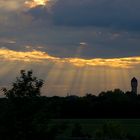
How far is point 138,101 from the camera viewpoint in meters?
75.3

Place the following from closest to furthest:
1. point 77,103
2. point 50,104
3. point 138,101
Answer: point 50,104 → point 77,103 → point 138,101

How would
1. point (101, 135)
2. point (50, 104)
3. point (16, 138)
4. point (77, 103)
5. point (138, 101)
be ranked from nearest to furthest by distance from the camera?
point (16, 138), point (50, 104), point (101, 135), point (77, 103), point (138, 101)

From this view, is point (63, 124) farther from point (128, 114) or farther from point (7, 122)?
point (128, 114)

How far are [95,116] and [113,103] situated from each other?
3653 mm

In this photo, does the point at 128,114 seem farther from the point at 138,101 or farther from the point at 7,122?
the point at 7,122

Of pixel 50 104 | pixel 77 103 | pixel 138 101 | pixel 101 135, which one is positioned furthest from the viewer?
pixel 138 101

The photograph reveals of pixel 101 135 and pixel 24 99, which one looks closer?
pixel 24 99

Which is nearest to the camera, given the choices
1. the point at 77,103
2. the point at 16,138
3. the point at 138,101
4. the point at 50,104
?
the point at 16,138

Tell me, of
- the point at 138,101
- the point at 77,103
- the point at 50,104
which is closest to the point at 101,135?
the point at 50,104

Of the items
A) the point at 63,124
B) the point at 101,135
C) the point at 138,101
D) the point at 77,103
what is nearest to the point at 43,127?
the point at 63,124

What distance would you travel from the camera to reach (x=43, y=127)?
1669cm

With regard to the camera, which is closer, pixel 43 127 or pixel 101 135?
pixel 43 127

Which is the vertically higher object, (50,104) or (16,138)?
(50,104)

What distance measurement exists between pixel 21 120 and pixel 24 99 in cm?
79
